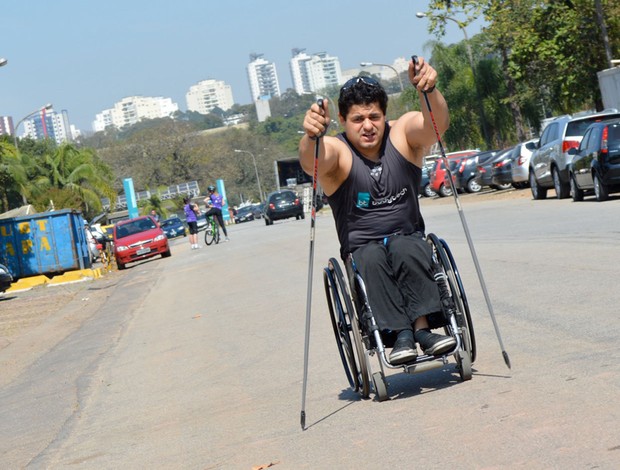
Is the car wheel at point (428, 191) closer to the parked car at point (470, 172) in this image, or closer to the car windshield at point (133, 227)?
the parked car at point (470, 172)

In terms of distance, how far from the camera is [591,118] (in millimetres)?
26266

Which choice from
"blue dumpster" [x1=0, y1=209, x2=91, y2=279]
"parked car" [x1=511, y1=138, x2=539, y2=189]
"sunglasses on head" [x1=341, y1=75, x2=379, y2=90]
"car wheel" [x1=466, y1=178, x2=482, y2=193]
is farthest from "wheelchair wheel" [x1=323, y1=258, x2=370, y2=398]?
"car wheel" [x1=466, y1=178, x2=482, y2=193]

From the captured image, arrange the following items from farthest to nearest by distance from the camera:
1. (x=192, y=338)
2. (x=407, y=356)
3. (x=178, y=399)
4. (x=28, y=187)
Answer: (x=28, y=187) → (x=192, y=338) → (x=178, y=399) → (x=407, y=356)

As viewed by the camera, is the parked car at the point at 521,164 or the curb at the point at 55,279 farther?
the parked car at the point at 521,164

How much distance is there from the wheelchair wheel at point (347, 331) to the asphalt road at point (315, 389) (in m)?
0.15

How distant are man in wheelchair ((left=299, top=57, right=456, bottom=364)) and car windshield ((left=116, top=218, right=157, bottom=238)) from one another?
100ft

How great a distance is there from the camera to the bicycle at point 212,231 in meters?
37.5

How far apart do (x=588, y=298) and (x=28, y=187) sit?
2442 inches

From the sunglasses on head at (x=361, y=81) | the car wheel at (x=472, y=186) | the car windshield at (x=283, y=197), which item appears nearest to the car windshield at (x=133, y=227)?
the car wheel at (x=472, y=186)

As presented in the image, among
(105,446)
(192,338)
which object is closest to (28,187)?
(192,338)

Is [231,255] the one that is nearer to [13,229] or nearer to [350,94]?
[13,229]

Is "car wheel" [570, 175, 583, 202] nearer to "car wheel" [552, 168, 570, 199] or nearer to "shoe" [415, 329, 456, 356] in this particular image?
"car wheel" [552, 168, 570, 199]

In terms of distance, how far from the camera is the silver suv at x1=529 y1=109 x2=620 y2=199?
84.2ft

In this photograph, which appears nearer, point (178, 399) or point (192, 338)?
point (178, 399)
